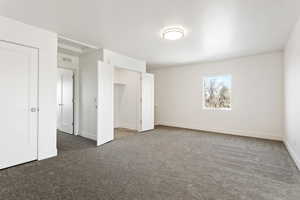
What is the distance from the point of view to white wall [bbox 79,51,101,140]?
4660mm

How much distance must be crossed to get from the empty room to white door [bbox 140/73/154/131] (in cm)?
29

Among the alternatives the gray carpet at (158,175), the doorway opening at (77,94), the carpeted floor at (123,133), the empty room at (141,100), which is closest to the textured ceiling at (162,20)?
the empty room at (141,100)

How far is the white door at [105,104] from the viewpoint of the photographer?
13.3 ft

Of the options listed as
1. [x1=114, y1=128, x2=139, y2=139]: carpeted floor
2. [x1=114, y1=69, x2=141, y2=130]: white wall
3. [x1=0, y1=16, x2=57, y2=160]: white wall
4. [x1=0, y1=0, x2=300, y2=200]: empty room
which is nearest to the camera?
[x1=0, y1=0, x2=300, y2=200]: empty room

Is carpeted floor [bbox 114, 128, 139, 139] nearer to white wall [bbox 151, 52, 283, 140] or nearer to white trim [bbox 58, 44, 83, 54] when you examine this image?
white wall [bbox 151, 52, 283, 140]

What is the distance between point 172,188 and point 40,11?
326 cm

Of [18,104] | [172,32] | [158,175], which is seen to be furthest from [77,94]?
[158,175]

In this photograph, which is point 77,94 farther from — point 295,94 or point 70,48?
point 295,94

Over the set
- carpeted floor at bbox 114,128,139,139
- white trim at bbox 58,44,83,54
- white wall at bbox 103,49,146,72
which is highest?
white trim at bbox 58,44,83,54

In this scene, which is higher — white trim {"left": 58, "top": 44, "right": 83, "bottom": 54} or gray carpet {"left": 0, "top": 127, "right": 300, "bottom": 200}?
white trim {"left": 58, "top": 44, "right": 83, "bottom": 54}

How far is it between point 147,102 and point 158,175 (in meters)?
3.62

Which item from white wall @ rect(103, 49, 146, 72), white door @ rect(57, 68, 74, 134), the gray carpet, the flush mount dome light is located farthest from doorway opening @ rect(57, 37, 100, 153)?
the flush mount dome light

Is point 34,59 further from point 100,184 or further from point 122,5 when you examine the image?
point 100,184

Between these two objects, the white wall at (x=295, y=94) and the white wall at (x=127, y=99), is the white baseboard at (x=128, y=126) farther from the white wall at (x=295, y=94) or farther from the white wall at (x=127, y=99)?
the white wall at (x=295, y=94)
